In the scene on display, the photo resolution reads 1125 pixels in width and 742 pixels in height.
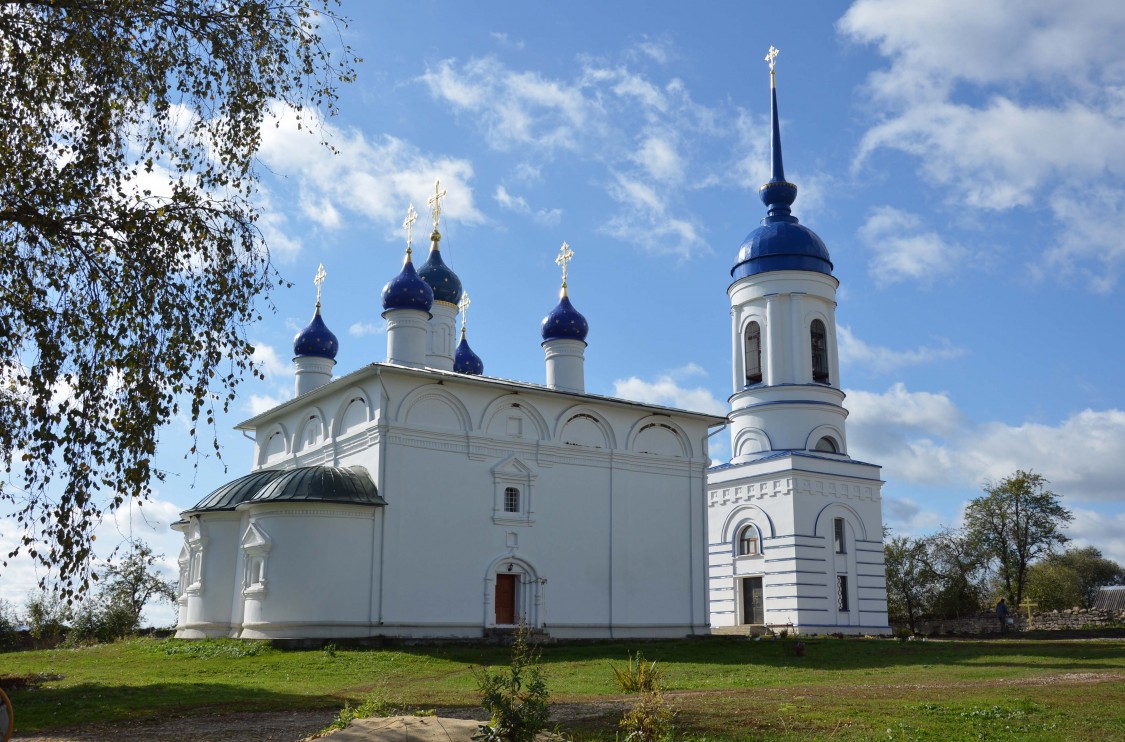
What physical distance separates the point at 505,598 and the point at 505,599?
20mm

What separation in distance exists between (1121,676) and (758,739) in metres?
7.89

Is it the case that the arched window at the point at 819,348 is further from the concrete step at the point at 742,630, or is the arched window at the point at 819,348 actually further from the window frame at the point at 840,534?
the concrete step at the point at 742,630

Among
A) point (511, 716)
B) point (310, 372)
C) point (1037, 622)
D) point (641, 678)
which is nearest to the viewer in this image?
point (511, 716)

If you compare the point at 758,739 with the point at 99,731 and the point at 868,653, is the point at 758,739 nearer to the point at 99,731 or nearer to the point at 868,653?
the point at 99,731

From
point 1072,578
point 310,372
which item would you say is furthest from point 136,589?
point 1072,578

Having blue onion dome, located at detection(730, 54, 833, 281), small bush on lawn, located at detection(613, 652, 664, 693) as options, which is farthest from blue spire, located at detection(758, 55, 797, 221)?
small bush on lawn, located at detection(613, 652, 664, 693)

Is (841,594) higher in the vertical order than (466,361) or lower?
lower

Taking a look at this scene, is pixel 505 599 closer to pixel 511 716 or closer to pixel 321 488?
pixel 321 488

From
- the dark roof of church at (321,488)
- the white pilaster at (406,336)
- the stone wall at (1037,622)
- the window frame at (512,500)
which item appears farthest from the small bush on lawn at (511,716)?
the stone wall at (1037,622)

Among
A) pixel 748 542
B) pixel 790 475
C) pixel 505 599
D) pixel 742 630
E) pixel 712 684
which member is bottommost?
pixel 712 684

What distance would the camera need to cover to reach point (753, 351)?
27938 mm

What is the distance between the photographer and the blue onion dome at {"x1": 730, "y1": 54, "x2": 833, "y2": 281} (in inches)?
1084

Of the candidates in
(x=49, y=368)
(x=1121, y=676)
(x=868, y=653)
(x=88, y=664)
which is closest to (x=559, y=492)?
(x=868, y=653)

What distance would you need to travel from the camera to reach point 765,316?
27.4 m
